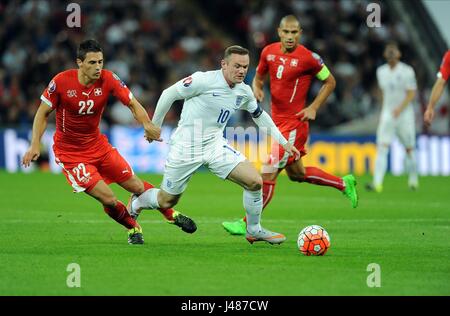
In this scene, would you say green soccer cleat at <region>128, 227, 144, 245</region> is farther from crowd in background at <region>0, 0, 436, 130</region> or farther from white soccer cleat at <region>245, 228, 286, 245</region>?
crowd in background at <region>0, 0, 436, 130</region>

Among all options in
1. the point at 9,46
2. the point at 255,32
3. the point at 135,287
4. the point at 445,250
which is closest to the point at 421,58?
the point at 255,32

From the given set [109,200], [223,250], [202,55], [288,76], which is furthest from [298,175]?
[202,55]

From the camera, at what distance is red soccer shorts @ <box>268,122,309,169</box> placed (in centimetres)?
1165

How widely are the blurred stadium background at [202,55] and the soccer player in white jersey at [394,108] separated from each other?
4057mm

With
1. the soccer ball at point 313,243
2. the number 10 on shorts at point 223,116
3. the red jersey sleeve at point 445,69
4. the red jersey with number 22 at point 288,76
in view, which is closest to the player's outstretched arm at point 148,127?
the number 10 on shorts at point 223,116

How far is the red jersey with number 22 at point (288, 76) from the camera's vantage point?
11891mm

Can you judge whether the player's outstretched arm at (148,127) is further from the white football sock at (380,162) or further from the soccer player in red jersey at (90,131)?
the white football sock at (380,162)

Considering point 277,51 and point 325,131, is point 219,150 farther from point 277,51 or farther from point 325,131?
point 325,131

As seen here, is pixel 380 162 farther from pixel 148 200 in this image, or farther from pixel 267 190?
pixel 148 200

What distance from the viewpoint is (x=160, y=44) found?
2478 centimetres

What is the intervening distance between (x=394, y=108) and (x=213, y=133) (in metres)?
8.03

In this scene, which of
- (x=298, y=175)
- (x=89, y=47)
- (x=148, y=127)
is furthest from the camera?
(x=298, y=175)

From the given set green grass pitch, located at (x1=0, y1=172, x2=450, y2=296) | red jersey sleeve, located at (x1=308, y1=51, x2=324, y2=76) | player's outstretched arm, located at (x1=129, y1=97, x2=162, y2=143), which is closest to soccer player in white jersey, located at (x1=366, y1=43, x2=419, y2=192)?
green grass pitch, located at (x1=0, y1=172, x2=450, y2=296)

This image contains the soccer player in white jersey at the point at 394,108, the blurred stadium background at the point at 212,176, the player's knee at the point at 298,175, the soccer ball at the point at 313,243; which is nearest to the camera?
the blurred stadium background at the point at 212,176
